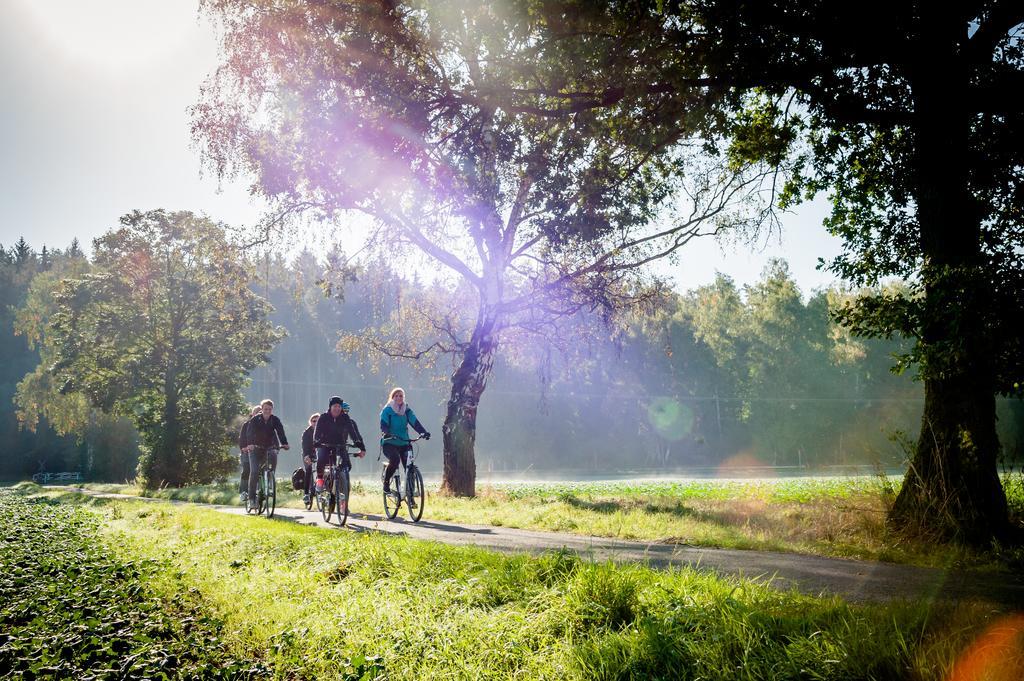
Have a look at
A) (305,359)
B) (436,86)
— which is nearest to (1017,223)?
(436,86)

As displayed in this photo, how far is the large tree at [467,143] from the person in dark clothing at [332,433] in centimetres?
447

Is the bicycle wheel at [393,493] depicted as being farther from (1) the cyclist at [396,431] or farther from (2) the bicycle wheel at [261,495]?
(2) the bicycle wheel at [261,495]

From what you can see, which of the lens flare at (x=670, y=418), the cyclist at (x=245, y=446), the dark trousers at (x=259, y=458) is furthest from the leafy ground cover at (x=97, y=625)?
the lens flare at (x=670, y=418)

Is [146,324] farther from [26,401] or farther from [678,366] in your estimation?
[678,366]

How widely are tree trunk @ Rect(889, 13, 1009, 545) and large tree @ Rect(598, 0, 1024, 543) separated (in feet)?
0.06

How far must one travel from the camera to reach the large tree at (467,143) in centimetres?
1045

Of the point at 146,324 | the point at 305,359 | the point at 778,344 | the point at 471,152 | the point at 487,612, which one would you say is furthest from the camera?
the point at 305,359

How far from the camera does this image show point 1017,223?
412 inches

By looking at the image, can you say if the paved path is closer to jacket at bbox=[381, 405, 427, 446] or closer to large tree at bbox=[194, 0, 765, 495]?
jacket at bbox=[381, 405, 427, 446]

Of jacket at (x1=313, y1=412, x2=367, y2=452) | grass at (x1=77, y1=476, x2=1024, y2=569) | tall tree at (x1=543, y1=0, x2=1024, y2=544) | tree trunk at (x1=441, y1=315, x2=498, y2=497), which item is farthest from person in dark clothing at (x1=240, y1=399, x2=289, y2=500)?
tall tree at (x1=543, y1=0, x2=1024, y2=544)

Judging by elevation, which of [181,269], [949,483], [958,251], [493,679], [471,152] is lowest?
[493,679]

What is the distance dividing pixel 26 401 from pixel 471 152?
55.9 meters

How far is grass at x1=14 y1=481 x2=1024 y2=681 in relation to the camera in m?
4.09

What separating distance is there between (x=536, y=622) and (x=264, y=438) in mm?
10676
